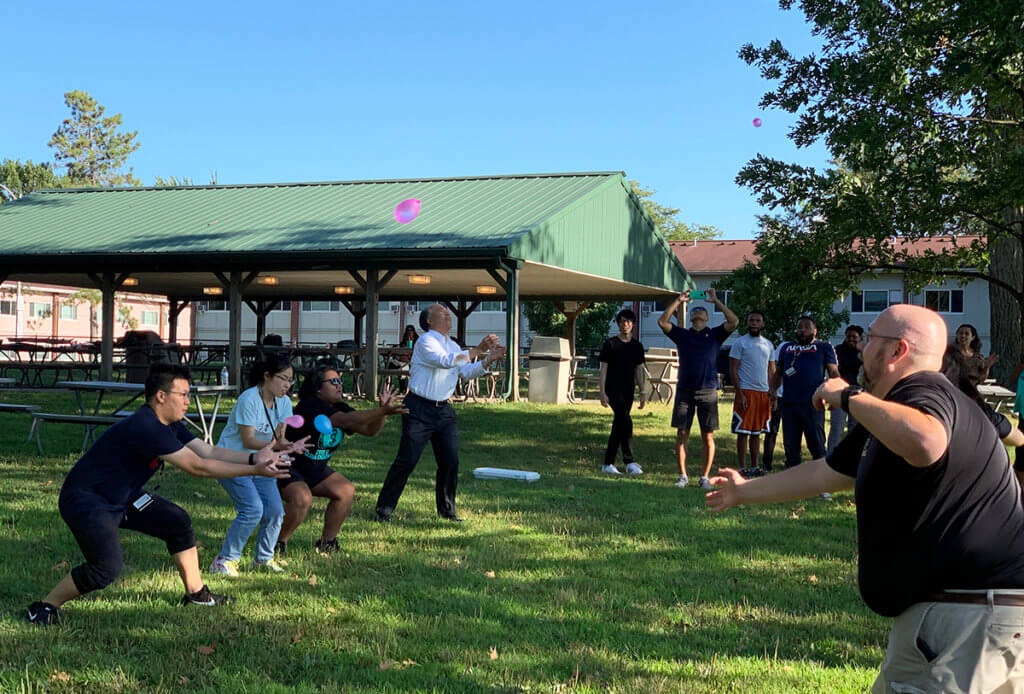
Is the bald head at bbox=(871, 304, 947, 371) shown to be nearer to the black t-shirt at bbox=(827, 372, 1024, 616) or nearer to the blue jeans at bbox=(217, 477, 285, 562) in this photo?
the black t-shirt at bbox=(827, 372, 1024, 616)

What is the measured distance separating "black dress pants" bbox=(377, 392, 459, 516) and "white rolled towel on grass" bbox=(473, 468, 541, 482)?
251 centimetres

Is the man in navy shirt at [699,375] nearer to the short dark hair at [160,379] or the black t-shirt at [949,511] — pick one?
the short dark hair at [160,379]

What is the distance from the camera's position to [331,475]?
682cm

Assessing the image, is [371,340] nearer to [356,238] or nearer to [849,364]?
[356,238]

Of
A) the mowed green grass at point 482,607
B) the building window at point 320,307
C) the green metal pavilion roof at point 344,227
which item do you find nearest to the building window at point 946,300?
the green metal pavilion roof at point 344,227

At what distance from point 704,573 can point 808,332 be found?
462 cm

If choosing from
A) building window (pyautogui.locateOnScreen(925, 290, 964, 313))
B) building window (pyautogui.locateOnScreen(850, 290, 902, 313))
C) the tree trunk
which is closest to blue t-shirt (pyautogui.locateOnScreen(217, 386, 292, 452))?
the tree trunk

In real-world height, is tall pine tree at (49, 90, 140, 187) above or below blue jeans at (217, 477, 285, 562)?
above

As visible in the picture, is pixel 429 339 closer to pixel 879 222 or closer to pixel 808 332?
pixel 808 332

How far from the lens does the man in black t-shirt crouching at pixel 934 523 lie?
2.58 meters

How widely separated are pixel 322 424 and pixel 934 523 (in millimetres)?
4634

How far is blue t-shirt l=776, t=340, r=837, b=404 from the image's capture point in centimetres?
1014

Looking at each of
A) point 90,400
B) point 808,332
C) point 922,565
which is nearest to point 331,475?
point 922,565

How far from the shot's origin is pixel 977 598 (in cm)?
264
